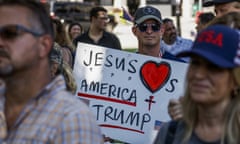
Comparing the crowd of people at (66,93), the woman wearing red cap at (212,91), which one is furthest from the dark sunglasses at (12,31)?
the woman wearing red cap at (212,91)

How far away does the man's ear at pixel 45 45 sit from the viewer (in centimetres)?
315

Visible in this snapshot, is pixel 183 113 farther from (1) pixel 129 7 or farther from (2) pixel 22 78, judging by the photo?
(1) pixel 129 7

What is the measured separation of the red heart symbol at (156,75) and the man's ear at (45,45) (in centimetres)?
237

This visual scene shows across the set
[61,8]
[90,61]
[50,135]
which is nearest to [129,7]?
[61,8]

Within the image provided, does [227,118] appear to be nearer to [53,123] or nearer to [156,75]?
[53,123]

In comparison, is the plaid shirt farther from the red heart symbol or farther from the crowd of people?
the red heart symbol

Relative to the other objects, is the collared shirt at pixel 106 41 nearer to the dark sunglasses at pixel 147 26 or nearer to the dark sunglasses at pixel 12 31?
the dark sunglasses at pixel 147 26

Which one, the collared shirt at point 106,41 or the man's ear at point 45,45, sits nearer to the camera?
the man's ear at point 45,45

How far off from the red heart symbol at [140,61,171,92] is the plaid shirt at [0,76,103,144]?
8.06 feet

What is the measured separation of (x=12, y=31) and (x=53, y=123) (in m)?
0.47

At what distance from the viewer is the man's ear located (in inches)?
124

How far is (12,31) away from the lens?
307 centimetres

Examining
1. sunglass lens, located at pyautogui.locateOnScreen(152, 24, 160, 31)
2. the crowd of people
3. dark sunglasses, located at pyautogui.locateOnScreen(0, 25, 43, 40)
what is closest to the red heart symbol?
sunglass lens, located at pyautogui.locateOnScreen(152, 24, 160, 31)

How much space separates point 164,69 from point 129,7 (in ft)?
149
